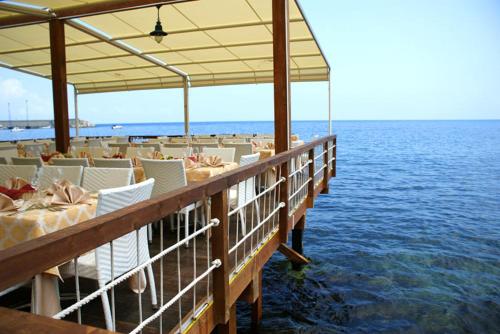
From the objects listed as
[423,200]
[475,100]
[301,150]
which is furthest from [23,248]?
[475,100]

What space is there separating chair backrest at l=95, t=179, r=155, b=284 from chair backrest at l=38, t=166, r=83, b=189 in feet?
4.99

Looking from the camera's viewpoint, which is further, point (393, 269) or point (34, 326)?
point (393, 269)

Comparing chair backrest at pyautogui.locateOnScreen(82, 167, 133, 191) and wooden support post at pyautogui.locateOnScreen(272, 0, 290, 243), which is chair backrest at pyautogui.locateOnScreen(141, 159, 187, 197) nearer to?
chair backrest at pyautogui.locateOnScreen(82, 167, 133, 191)

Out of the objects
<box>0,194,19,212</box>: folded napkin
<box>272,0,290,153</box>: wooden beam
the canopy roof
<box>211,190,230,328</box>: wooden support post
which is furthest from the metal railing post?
the canopy roof

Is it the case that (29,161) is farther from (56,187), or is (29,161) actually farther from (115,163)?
(56,187)

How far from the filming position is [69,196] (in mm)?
2732

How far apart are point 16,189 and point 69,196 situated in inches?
23.1

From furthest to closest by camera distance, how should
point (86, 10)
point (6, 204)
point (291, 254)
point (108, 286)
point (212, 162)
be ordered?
point (291, 254)
point (86, 10)
point (212, 162)
point (6, 204)
point (108, 286)

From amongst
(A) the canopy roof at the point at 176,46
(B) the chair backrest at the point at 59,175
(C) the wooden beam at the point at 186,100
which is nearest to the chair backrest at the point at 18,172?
(B) the chair backrest at the point at 59,175

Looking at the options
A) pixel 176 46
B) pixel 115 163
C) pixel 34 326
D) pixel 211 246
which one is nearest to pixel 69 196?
pixel 211 246

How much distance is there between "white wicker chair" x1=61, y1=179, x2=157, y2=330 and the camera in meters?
2.17

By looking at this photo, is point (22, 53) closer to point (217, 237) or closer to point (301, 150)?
point (301, 150)

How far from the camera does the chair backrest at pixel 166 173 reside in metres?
3.93

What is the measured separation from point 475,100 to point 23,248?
6199 centimetres
